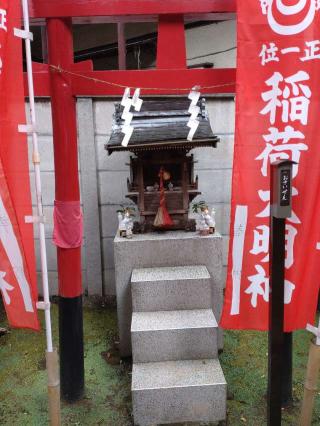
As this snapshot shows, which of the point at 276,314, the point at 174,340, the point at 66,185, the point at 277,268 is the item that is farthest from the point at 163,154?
the point at 276,314

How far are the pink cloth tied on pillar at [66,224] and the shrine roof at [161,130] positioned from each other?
2.70 ft

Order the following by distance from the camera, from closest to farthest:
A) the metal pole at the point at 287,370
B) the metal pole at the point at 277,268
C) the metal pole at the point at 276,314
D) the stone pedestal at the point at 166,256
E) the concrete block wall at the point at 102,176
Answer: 1. the metal pole at the point at 277,268
2. the metal pole at the point at 276,314
3. the metal pole at the point at 287,370
4. the stone pedestal at the point at 166,256
5. the concrete block wall at the point at 102,176

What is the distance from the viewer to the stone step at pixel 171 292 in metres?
4.61

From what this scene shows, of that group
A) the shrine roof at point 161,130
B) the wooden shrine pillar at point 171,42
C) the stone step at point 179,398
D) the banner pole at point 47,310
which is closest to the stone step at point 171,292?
the stone step at point 179,398

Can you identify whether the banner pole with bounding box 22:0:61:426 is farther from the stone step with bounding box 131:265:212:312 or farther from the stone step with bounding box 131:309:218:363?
the stone step with bounding box 131:265:212:312

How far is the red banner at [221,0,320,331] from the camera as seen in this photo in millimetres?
3111

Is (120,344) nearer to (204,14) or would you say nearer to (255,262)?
(255,262)

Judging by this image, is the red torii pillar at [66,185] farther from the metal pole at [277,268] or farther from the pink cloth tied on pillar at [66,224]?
the metal pole at [277,268]

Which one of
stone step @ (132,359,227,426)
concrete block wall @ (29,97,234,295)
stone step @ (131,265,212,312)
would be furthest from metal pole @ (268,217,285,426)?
concrete block wall @ (29,97,234,295)

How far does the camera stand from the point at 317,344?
3.21 metres

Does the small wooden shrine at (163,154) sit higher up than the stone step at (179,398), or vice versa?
the small wooden shrine at (163,154)

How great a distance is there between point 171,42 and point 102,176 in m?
3.16

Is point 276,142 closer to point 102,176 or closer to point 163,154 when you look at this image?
point 163,154

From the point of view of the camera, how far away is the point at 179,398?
3.90 meters
